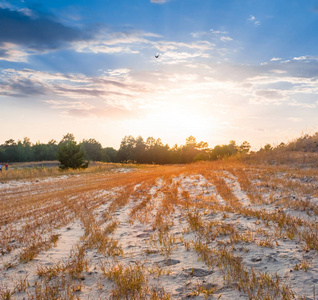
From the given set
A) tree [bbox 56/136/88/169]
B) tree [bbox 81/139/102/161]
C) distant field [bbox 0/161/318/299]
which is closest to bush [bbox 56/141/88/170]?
tree [bbox 56/136/88/169]

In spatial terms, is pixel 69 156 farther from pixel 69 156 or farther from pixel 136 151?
pixel 136 151

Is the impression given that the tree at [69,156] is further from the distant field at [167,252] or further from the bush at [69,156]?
the distant field at [167,252]

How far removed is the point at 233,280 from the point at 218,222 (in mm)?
3131

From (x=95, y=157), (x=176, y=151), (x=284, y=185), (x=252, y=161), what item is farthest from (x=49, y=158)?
(x=284, y=185)

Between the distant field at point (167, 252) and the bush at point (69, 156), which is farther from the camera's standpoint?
the bush at point (69, 156)

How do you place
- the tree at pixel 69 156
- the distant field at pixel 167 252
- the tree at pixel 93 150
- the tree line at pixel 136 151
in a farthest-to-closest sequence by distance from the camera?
the tree at pixel 93 150 → the tree line at pixel 136 151 → the tree at pixel 69 156 → the distant field at pixel 167 252

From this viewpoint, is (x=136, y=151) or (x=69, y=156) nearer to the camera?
(x=69, y=156)

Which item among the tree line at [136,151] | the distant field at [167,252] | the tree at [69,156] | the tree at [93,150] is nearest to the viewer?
the distant field at [167,252]

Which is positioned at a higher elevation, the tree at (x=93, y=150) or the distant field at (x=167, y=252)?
the tree at (x=93, y=150)

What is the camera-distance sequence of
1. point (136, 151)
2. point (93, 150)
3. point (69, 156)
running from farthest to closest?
point (93, 150) < point (136, 151) < point (69, 156)

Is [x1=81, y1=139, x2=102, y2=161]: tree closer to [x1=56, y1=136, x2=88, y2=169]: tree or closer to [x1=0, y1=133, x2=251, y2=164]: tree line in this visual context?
[x1=0, y1=133, x2=251, y2=164]: tree line

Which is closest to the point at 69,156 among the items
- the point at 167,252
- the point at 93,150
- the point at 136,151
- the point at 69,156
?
the point at 69,156

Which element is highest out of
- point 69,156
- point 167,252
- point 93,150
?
point 93,150

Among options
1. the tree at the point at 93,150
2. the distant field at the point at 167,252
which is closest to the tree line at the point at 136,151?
the tree at the point at 93,150
